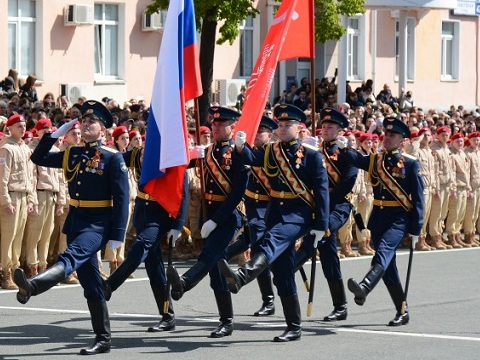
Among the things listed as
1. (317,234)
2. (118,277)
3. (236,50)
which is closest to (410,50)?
(236,50)

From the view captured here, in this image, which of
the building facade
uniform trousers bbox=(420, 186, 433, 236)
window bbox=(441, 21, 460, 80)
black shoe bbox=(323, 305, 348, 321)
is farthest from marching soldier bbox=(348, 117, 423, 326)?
window bbox=(441, 21, 460, 80)

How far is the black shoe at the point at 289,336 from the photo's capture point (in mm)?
12000

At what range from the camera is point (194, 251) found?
63.4 ft

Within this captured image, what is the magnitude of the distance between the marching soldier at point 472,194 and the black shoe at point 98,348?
40.9ft

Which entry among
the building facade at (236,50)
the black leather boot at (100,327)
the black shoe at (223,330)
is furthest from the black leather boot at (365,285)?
the building facade at (236,50)

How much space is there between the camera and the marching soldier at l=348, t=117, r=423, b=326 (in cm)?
1309

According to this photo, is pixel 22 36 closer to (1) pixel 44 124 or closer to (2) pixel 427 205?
(2) pixel 427 205

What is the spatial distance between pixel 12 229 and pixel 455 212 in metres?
9.24

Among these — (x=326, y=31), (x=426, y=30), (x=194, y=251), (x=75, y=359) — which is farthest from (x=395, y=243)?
(x=426, y=30)

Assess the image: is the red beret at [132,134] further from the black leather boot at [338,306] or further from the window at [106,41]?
the window at [106,41]

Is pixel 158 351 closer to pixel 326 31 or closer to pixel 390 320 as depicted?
pixel 390 320

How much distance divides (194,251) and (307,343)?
24.5 ft

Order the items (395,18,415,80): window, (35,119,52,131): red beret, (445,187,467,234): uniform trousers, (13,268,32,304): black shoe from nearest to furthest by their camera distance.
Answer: (13,268,32,304): black shoe → (35,119,52,131): red beret → (445,187,467,234): uniform trousers → (395,18,415,80): window

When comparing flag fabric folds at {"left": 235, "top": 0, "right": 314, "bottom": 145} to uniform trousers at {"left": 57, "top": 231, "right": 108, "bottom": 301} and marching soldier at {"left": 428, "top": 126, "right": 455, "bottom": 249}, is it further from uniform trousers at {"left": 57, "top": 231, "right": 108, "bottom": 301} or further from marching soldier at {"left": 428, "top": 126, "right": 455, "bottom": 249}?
marching soldier at {"left": 428, "top": 126, "right": 455, "bottom": 249}
